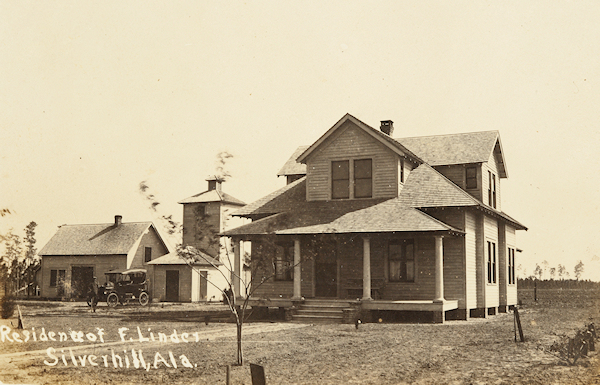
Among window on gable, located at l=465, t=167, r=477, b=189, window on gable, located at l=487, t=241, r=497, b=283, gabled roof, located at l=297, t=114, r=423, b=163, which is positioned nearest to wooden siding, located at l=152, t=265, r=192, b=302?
gabled roof, located at l=297, t=114, r=423, b=163

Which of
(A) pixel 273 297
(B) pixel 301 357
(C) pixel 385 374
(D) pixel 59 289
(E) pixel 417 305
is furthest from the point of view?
(D) pixel 59 289

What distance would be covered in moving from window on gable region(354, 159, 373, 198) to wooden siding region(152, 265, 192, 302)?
62.9ft

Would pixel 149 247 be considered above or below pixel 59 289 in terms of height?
above

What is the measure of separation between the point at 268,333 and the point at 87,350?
5.34 metres

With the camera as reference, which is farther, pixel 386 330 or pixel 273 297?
pixel 273 297

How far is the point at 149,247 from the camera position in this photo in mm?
43062

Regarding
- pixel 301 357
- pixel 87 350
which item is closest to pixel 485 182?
pixel 301 357

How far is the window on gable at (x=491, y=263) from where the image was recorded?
27.7 meters

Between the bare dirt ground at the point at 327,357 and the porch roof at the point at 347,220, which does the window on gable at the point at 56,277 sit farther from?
the bare dirt ground at the point at 327,357

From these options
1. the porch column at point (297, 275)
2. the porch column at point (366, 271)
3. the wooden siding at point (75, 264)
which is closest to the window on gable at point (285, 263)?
the porch column at point (297, 275)

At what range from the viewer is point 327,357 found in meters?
13.6

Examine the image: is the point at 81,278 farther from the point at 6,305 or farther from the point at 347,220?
the point at 347,220

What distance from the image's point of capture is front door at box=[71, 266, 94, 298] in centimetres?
4071

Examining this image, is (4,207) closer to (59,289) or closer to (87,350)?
(87,350)
